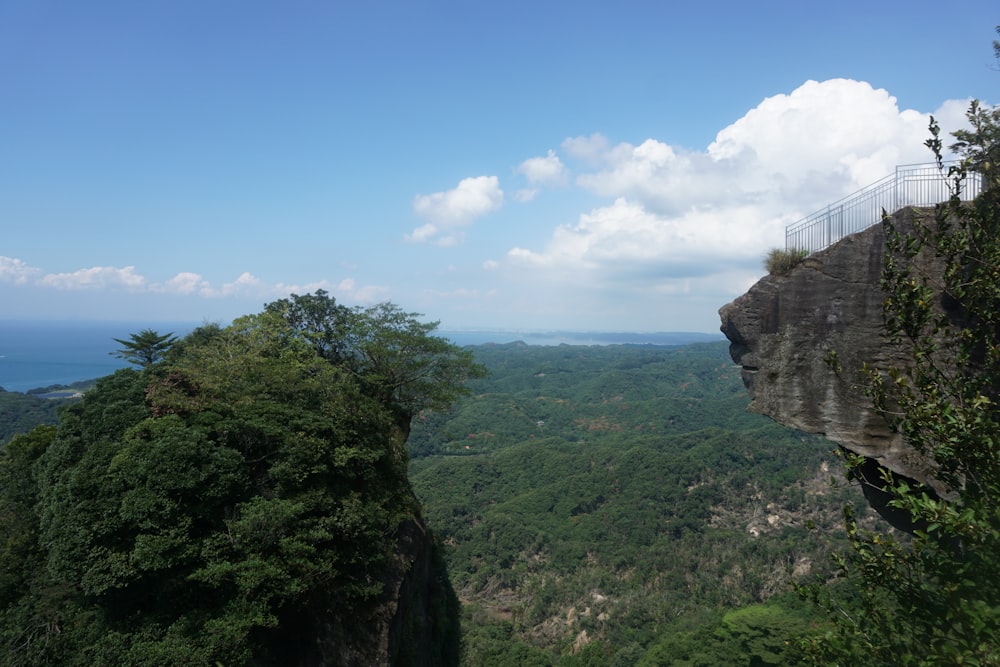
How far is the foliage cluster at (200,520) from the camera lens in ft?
28.4

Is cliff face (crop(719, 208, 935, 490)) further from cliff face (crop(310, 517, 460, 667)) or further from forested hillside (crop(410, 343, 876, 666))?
forested hillside (crop(410, 343, 876, 666))

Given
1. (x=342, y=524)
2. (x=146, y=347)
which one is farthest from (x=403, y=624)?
(x=146, y=347)

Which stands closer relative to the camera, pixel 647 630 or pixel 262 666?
pixel 262 666

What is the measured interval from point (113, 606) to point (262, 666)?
303cm

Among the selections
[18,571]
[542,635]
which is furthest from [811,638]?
[542,635]

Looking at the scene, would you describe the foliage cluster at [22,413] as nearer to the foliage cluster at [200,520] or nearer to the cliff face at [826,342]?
the foliage cluster at [200,520]

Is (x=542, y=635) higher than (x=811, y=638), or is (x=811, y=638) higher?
(x=811, y=638)

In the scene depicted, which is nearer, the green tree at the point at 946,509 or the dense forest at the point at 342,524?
the green tree at the point at 946,509

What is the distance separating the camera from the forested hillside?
3756 centimetres

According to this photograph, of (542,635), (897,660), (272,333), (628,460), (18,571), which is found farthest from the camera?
(628,460)

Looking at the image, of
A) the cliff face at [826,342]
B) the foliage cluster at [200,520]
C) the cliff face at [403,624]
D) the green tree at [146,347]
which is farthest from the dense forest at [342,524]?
the cliff face at [826,342]

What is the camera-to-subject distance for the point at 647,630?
1706 inches

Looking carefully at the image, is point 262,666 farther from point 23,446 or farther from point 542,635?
point 542,635

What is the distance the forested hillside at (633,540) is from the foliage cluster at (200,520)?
47.2 feet
